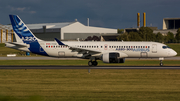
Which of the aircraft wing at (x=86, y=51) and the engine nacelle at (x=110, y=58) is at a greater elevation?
the aircraft wing at (x=86, y=51)

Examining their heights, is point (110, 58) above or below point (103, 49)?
below

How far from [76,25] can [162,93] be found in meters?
120

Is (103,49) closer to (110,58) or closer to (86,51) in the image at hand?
(86,51)

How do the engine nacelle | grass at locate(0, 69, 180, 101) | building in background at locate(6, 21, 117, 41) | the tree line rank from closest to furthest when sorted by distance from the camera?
grass at locate(0, 69, 180, 101) → the engine nacelle → the tree line → building in background at locate(6, 21, 117, 41)

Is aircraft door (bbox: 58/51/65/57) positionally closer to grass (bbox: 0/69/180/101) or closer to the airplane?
the airplane

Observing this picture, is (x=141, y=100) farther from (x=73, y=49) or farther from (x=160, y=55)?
(x=160, y=55)

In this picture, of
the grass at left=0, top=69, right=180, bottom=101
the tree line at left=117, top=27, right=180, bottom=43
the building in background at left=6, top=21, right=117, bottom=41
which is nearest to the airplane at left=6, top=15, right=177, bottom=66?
the grass at left=0, top=69, right=180, bottom=101

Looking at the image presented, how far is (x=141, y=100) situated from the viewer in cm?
1468

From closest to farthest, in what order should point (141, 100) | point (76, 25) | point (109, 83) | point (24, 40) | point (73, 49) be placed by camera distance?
1. point (141, 100)
2. point (109, 83)
3. point (73, 49)
4. point (24, 40)
5. point (76, 25)

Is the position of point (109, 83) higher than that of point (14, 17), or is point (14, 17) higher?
point (14, 17)

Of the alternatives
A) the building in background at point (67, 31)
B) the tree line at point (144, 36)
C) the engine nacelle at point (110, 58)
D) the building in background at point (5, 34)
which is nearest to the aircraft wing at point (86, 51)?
the engine nacelle at point (110, 58)

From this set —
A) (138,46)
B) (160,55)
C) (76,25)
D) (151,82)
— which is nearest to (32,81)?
(151,82)

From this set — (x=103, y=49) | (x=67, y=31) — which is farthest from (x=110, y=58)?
(x=67, y=31)

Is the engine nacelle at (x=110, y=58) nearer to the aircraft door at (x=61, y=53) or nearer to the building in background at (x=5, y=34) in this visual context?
the aircraft door at (x=61, y=53)
